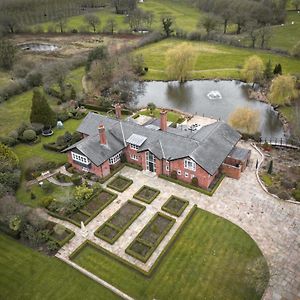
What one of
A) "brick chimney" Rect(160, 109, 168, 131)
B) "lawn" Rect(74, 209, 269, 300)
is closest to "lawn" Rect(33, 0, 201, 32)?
"brick chimney" Rect(160, 109, 168, 131)

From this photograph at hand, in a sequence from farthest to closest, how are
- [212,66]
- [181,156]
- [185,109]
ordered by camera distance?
[212,66], [185,109], [181,156]

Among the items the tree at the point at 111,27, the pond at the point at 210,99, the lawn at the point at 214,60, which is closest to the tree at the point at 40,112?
the pond at the point at 210,99

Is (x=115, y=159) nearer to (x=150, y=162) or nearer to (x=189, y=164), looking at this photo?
(x=150, y=162)

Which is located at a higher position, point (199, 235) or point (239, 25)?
point (239, 25)

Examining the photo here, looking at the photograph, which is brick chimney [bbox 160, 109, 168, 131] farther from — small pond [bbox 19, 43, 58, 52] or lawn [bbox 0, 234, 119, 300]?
small pond [bbox 19, 43, 58, 52]

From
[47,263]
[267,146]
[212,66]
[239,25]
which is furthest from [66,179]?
[239,25]

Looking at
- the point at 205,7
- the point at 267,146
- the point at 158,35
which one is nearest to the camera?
the point at 267,146

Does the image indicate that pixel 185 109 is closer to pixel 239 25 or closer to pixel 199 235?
pixel 199 235
